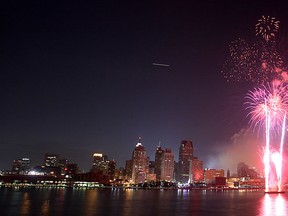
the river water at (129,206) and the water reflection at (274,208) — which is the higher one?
the water reflection at (274,208)

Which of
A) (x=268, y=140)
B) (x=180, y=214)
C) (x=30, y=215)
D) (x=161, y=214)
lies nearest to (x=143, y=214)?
(x=161, y=214)

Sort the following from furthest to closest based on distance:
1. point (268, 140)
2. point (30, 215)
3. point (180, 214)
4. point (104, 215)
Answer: point (268, 140) → point (180, 214) → point (104, 215) → point (30, 215)

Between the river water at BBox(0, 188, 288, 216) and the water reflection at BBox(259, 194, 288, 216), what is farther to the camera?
the water reflection at BBox(259, 194, 288, 216)

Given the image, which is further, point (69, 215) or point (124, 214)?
point (124, 214)

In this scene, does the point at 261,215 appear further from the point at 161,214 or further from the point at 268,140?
the point at 268,140

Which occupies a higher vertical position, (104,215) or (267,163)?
(267,163)

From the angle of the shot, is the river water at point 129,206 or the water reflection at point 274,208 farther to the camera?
the water reflection at point 274,208

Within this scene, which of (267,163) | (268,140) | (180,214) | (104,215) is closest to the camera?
(104,215)

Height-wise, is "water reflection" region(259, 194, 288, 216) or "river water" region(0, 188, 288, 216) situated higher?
"water reflection" region(259, 194, 288, 216)

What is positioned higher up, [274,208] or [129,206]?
[274,208]

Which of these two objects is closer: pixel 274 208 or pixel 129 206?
pixel 274 208
